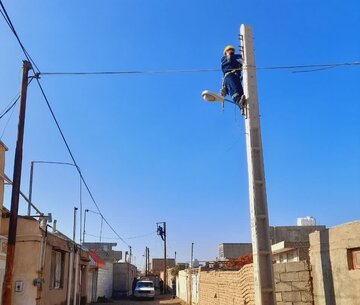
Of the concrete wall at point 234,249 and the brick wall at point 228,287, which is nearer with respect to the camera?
the brick wall at point 228,287

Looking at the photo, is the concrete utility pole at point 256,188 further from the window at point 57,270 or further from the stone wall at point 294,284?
the window at point 57,270

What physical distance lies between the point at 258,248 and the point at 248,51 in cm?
380

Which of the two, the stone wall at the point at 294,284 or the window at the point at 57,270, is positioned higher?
the window at the point at 57,270

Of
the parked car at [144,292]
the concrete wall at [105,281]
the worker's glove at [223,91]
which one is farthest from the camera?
the parked car at [144,292]

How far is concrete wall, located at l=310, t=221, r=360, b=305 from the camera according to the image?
7.29 meters

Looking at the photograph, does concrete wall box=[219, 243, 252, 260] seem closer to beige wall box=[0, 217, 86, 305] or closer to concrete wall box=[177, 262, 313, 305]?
concrete wall box=[177, 262, 313, 305]

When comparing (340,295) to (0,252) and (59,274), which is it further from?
(59,274)

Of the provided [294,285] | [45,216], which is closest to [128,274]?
[45,216]

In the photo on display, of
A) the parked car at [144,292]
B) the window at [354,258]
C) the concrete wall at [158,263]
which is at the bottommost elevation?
the parked car at [144,292]

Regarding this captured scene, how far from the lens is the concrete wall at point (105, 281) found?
132 feet

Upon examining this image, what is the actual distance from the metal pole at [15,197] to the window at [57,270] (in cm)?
747

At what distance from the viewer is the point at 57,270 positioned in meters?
20.7

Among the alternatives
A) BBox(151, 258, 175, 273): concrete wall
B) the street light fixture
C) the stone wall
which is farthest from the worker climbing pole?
BBox(151, 258, 175, 273): concrete wall

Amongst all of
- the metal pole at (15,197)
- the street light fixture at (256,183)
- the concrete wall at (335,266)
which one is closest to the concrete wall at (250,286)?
the concrete wall at (335,266)
